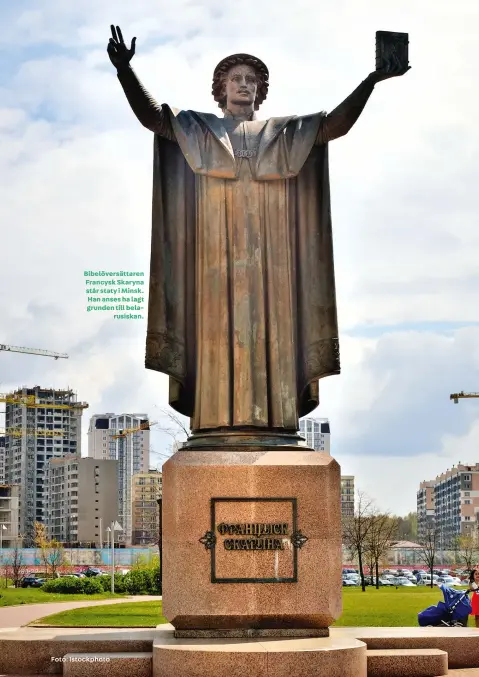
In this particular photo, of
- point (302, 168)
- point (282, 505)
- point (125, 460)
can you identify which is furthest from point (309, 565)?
point (125, 460)

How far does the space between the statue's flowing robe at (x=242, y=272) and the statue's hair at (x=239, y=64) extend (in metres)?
0.72

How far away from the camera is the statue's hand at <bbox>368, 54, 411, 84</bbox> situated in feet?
43.6

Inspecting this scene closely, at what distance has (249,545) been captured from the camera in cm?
1218

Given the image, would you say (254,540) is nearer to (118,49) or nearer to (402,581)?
(118,49)

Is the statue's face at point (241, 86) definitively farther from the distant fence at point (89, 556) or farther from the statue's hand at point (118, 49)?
the distant fence at point (89, 556)

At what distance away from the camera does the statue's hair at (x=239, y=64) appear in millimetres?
14125

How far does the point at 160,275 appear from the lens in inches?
535

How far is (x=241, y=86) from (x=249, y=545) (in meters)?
5.76

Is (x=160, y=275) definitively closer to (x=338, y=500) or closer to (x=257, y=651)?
(x=338, y=500)

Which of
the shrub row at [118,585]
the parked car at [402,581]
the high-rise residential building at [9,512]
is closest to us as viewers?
the shrub row at [118,585]

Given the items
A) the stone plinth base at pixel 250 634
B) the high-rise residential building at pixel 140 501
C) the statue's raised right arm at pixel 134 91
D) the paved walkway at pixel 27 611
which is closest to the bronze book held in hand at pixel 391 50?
Answer: the statue's raised right arm at pixel 134 91

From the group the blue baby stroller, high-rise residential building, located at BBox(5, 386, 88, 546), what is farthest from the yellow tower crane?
the blue baby stroller

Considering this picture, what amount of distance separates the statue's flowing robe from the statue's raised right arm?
6.1 inches

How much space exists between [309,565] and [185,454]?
1849mm
